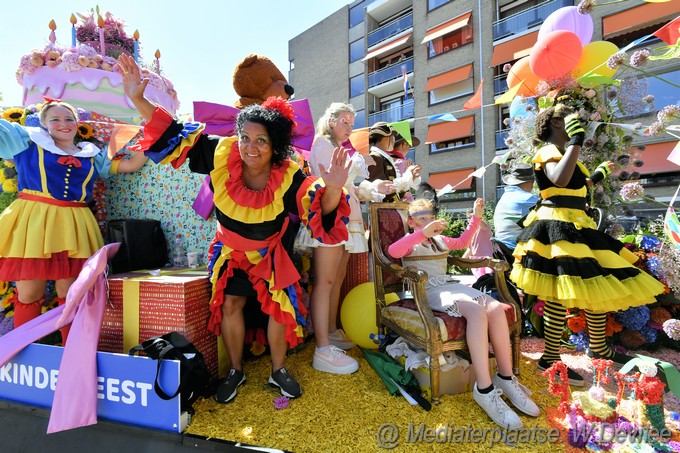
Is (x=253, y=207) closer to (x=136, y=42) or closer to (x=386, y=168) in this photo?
(x=386, y=168)

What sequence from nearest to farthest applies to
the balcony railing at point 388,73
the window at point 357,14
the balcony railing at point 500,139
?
the balcony railing at point 500,139, the balcony railing at point 388,73, the window at point 357,14

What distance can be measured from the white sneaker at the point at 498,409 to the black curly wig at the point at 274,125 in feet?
5.66

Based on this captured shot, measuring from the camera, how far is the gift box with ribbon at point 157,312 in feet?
6.92

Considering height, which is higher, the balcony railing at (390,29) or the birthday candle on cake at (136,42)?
the balcony railing at (390,29)

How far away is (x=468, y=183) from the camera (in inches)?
592

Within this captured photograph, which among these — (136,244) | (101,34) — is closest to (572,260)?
(136,244)

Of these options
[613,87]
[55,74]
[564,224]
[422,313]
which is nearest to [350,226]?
[422,313]

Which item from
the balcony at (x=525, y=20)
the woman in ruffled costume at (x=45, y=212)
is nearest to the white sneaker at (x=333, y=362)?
the woman in ruffled costume at (x=45, y=212)

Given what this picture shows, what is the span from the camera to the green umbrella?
6.63 ft

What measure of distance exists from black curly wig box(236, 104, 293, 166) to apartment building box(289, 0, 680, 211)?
33.1 feet

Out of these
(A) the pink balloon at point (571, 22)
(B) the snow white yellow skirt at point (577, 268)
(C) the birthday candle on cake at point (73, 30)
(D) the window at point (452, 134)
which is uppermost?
(D) the window at point (452, 134)

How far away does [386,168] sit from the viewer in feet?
11.1

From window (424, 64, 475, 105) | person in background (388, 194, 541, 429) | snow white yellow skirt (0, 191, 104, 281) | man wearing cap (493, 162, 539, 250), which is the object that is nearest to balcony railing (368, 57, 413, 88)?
window (424, 64, 475, 105)

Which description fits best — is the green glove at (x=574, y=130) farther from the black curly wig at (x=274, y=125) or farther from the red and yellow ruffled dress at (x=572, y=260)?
the black curly wig at (x=274, y=125)
